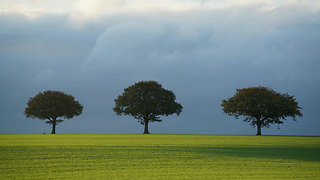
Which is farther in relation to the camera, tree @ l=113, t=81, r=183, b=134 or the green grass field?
tree @ l=113, t=81, r=183, b=134

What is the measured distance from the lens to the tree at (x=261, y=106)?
72812 millimetres

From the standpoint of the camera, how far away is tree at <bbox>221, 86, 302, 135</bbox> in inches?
2867

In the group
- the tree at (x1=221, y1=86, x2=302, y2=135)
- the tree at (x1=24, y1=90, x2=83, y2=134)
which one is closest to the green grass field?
the tree at (x1=221, y1=86, x2=302, y2=135)

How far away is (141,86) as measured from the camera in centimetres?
8088

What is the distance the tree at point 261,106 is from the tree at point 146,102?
43.0ft

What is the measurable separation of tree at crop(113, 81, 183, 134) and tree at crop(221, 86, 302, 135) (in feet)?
43.0

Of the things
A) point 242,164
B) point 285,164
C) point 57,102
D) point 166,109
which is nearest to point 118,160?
point 242,164

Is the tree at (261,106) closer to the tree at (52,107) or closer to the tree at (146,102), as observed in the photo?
the tree at (146,102)

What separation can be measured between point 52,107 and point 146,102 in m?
22.7

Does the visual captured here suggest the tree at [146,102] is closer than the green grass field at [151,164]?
No

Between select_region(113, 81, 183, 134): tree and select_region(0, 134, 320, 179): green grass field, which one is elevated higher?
select_region(113, 81, 183, 134): tree

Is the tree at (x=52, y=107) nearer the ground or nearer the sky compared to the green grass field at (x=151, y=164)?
nearer the sky

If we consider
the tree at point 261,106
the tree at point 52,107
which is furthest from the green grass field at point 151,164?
the tree at point 52,107

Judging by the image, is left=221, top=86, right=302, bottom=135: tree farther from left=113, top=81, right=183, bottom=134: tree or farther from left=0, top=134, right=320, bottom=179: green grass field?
left=0, top=134, right=320, bottom=179: green grass field
